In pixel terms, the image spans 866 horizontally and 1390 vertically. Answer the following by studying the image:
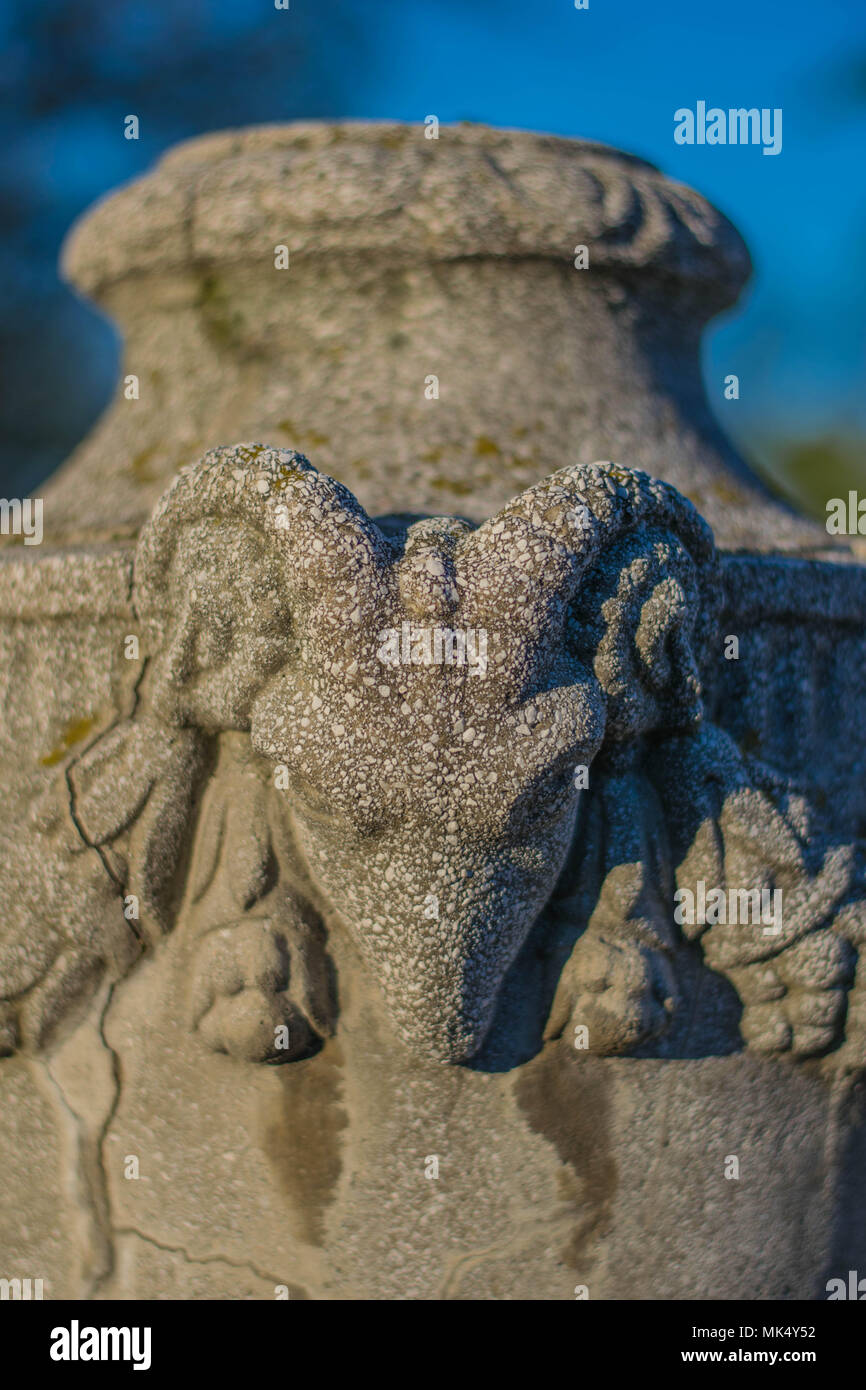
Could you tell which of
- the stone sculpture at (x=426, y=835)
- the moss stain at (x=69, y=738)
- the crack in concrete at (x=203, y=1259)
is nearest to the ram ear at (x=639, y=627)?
the stone sculpture at (x=426, y=835)

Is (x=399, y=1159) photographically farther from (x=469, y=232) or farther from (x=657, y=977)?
(x=469, y=232)

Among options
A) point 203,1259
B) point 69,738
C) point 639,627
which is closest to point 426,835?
point 639,627

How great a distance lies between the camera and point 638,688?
1584 millimetres

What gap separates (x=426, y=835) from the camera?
4.78 feet

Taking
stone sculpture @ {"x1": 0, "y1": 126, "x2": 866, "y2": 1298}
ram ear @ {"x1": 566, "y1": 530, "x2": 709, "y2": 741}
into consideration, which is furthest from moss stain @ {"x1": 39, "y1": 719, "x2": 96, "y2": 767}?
ram ear @ {"x1": 566, "y1": 530, "x2": 709, "y2": 741}

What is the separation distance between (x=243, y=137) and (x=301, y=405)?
69 centimetres

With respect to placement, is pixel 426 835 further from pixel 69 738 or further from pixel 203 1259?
pixel 203 1259

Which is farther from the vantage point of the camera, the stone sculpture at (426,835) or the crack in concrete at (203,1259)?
the crack in concrete at (203,1259)

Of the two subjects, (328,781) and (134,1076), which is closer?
(328,781)

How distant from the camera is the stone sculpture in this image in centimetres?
146

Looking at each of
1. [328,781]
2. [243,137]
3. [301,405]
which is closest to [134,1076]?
[328,781]

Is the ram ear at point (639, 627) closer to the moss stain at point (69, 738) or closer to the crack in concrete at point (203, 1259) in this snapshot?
the moss stain at point (69, 738)

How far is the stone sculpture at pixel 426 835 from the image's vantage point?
146 cm

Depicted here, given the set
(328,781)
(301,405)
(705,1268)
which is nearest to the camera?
(328,781)
